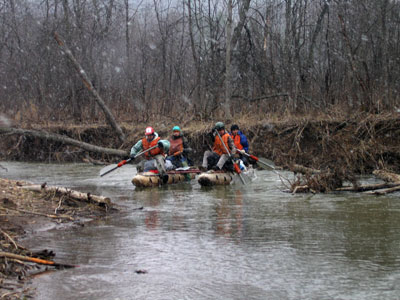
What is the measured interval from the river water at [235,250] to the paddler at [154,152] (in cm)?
307

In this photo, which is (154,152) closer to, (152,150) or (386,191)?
(152,150)

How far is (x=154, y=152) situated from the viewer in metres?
15.8

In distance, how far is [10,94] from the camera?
1086 inches

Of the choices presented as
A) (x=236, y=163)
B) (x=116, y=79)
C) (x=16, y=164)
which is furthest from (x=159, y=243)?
(x=116, y=79)

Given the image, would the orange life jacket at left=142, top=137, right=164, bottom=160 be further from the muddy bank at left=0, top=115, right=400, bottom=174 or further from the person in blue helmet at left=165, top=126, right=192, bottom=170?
the muddy bank at left=0, top=115, right=400, bottom=174

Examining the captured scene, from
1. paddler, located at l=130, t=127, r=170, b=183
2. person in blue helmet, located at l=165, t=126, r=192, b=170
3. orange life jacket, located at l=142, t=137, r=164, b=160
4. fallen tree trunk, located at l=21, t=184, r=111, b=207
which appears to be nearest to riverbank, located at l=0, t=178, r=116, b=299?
fallen tree trunk, located at l=21, t=184, r=111, b=207

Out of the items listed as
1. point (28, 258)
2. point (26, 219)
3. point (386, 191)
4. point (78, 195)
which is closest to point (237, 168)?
point (386, 191)

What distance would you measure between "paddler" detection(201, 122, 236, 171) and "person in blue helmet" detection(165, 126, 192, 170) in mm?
791

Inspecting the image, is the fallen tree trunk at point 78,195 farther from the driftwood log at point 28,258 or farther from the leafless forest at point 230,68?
the leafless forest at point 230,68

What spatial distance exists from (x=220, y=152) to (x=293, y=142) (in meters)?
4.15

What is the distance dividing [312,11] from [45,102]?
37.5ft

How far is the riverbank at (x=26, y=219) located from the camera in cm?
579

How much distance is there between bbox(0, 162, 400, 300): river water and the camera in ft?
19.0

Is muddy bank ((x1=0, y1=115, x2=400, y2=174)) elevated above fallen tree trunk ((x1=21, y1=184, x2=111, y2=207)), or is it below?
above
